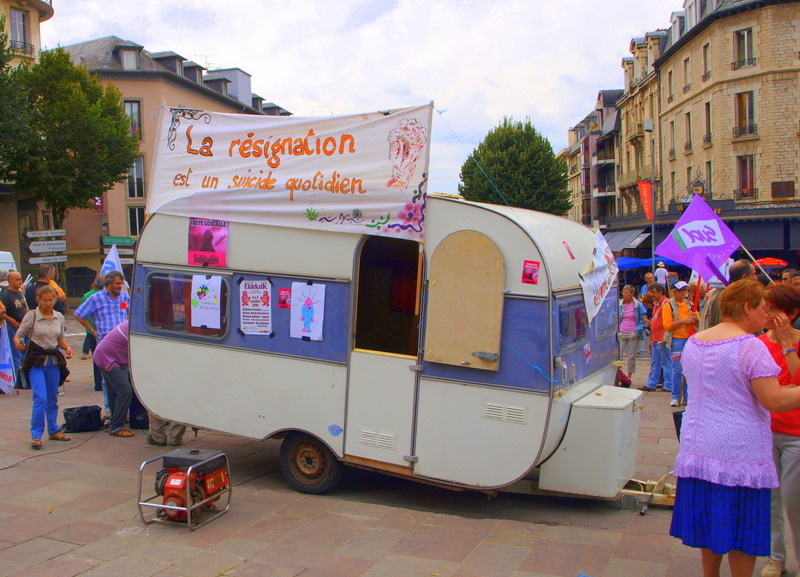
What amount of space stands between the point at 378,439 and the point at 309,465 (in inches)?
37.8

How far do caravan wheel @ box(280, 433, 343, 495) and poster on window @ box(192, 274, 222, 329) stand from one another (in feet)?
4.53

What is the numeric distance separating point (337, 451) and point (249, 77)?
53216 mm

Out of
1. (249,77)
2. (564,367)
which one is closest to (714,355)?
(564,367)

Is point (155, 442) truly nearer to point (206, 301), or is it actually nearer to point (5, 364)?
point (206, 301)

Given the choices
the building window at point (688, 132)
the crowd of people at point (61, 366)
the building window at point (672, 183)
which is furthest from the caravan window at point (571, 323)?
the building window at point (672, 183)

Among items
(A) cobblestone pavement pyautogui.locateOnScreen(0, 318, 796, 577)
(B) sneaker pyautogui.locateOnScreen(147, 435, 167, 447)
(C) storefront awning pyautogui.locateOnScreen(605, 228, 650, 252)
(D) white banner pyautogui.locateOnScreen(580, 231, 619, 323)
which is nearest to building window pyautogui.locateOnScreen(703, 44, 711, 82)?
(C) storefront awning pyautogui.locateOnScreen(605, 228, 650, 252)

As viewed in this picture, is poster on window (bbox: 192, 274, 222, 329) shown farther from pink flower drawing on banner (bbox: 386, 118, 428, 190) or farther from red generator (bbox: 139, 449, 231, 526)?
pink flower drawing on banner (bbox: 386, 118, 428, 190)

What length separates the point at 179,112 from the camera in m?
7.42

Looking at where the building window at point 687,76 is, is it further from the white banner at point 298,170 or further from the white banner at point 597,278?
the white banner at point 298,170

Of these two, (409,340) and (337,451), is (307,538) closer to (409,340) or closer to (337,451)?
(337,451)

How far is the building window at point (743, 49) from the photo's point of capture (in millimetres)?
32719

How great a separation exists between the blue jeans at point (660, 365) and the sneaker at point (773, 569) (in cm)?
699

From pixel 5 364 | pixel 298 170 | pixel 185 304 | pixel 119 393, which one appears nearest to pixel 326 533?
pixel 185 304

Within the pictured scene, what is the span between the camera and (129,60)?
45156 millimetres
